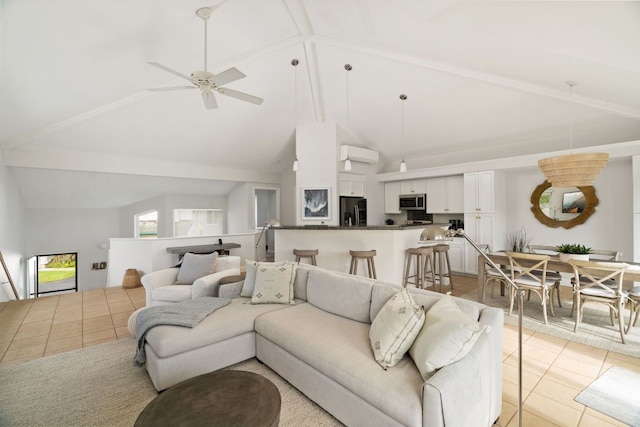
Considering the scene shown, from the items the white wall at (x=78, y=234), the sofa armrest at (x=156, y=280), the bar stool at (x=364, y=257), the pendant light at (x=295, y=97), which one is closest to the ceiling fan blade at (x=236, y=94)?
the pendant light at (x=295, y=97)

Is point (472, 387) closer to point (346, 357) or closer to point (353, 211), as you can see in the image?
point (346, 357)

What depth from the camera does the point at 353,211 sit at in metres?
6.70

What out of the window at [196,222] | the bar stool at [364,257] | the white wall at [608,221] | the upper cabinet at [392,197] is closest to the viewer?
the bar stool at [364,257]

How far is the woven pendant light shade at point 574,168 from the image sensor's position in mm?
2719

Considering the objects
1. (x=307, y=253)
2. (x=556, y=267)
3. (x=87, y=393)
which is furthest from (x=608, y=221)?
(x=87, y=393)

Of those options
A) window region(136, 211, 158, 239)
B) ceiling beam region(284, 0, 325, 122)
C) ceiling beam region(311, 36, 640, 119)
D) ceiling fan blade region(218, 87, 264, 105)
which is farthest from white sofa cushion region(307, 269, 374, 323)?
window region(136, 211, 158, 239)

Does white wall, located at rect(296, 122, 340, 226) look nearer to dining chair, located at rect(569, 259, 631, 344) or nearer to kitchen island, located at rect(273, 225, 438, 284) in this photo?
kitchen island, located at rect(273, 225, 438, 284)

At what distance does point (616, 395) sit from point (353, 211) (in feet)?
16.3

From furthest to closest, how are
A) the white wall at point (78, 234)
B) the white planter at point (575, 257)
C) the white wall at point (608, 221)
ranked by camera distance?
the white wall at point (78, 234)
the white wall at point (608, 221)
the white planter at point (575, 257)

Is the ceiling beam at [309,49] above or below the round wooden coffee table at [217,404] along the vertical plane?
above

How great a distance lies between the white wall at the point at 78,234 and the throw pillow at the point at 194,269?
220 inches

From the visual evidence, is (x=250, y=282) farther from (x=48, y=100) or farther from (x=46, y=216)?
(x=46, y=216)

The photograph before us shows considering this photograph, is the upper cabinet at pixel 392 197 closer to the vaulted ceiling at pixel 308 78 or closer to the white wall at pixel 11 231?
the vaulted ceiling at pixel 308 78

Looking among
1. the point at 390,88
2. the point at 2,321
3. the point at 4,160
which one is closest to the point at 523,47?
the point at 390,88
